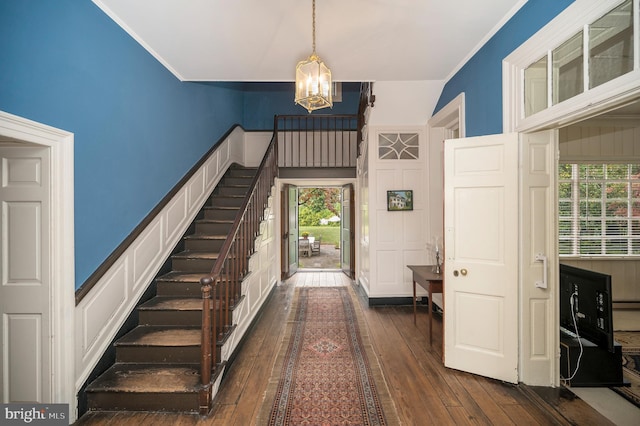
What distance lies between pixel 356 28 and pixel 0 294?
3531mm

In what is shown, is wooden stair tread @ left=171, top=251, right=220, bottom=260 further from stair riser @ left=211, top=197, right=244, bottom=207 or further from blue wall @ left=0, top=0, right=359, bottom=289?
stair riser @ left=211, top=197, right=244, bottom=207

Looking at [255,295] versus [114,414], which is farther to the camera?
[255,295]

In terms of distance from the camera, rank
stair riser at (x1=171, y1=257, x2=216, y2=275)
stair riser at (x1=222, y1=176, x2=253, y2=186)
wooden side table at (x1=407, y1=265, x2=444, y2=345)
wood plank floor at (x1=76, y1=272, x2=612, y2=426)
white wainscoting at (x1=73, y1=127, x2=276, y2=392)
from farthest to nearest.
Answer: stair riser at (x1=222, y1=176, x2=253, y2=186) → stair riser at (x1=171, y1=257, x2=216, y2=275) → wooden side table at (x1=407, y1=265, x2=444, y2=345) → white wainscoting at (x1=73, y1=127, x2=276, y2=392) → wood plank floor at (x1=76, y1=272, x2=612, y2=426)

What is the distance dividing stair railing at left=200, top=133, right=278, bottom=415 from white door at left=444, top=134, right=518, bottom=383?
7.09ft

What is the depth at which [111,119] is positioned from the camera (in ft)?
9.03

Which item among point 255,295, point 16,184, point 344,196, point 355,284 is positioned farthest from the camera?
point 344,196

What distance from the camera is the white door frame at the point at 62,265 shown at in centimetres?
215

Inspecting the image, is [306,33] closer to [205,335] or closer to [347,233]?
[205,335]

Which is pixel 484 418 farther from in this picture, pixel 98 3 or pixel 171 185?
pixel 98 3

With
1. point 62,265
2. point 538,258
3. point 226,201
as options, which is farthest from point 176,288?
point 538,258

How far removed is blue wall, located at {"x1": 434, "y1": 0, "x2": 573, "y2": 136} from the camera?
2.41 m

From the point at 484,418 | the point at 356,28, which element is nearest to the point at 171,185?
the point at 356,28

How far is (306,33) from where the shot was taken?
293cm

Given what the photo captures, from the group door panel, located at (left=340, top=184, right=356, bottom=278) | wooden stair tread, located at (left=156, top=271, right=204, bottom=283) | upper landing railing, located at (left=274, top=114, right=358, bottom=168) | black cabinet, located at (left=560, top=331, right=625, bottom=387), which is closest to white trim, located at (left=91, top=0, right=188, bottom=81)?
wooden stair tread, located at (left=156, top=271, right=204, bottom=283)
